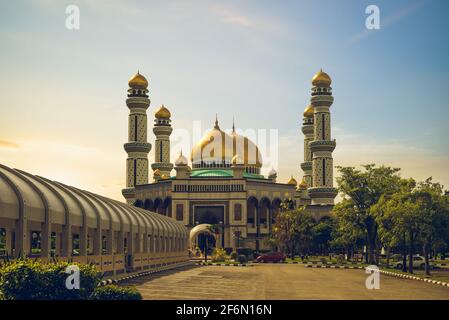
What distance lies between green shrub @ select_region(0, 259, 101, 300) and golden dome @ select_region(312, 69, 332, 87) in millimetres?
99965

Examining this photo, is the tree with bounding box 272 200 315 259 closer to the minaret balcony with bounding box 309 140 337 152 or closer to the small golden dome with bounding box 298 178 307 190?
the minaret balcony with bounding box 309 140 337 152

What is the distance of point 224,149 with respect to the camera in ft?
414

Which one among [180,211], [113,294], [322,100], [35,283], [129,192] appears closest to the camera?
[35,283]

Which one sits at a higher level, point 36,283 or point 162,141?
point 162,141

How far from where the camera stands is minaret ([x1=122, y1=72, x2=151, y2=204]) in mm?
118750

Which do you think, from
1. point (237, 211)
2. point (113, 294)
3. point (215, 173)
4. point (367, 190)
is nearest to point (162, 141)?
point (215, 173)

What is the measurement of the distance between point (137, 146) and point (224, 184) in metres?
18.4

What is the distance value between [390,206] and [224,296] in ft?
87.7

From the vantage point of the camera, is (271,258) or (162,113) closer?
(271,258)

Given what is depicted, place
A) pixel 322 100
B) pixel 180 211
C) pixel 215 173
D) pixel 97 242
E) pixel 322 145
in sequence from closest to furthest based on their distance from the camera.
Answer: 1. pixel 97 242
2. pixel 180 211
3. pixel 322 145
4. pixel 322 100
5. pixel 215 173

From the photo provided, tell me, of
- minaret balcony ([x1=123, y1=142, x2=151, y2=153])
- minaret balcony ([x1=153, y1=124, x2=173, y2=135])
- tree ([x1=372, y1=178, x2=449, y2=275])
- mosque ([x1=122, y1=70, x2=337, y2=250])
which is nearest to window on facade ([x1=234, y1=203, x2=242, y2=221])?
mosque ([x1=122, y1=70, x2=337, y2=250])

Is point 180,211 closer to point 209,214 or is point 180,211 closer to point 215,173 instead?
point 209,214
